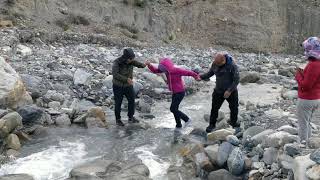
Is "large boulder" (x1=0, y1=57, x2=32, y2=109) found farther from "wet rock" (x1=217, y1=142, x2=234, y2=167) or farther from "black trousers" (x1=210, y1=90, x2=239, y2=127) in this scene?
"wet rock" (x1=217, y1=142, x2=234, y2=167)

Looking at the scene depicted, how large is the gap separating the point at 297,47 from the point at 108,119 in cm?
2651

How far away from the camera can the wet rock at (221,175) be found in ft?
26.0

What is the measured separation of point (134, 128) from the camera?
37.4 feet

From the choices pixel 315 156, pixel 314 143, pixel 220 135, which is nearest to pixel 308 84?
pixel 314 143

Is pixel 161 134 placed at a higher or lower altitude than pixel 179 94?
lower

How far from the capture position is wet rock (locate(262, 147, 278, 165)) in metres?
7.69

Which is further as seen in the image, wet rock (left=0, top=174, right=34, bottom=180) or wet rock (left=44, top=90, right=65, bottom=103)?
wet rock (left=44, top=90, right=65, bottom=103)

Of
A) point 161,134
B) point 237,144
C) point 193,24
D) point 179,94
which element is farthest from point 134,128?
point 193,24

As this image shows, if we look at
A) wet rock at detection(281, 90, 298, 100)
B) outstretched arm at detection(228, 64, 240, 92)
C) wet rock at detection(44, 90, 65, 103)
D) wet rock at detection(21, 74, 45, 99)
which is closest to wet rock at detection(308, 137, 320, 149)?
outstretched arm at detection(228, 64, 240, 92)

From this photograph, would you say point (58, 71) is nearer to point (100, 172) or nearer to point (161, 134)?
point (161, 134)

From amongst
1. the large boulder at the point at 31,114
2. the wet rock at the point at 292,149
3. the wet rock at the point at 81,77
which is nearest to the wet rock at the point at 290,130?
the wet rock at the point at 292,149

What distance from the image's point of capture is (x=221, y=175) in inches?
316

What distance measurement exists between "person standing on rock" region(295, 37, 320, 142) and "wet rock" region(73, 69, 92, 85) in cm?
833

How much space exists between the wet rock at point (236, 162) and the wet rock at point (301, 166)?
51.0 inches
